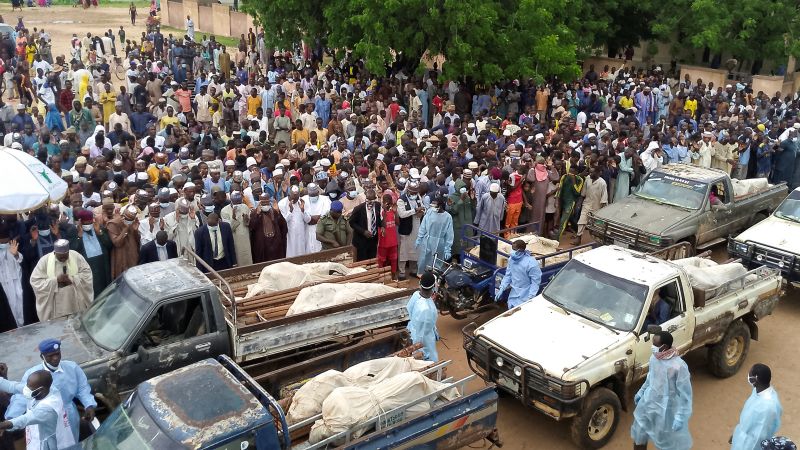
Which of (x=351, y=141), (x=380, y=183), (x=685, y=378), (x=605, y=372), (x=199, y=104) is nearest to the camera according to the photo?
(x=685, y=378)

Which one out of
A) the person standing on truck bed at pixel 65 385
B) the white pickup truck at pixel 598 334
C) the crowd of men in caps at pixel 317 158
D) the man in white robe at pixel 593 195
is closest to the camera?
the person standing on truck bed at pixel 65 385

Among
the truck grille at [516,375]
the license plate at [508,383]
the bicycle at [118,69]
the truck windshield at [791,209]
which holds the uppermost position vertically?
the bicycle at [118,69]

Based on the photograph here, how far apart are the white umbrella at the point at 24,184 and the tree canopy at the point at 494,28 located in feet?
36.7

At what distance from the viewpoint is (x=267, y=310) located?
830 centimetres

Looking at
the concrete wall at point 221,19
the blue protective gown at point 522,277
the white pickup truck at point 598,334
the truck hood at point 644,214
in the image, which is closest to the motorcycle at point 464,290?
the blue protective gown at point 522,277

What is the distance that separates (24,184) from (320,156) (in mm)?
6075

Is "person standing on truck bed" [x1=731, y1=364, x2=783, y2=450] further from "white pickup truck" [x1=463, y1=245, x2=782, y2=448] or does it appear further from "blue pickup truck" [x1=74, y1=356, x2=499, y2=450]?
"blue pickup truck" [x1=74, y1=356, x2=499, y2=450]

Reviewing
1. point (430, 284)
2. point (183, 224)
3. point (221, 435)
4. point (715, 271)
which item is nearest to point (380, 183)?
point (183, 224)

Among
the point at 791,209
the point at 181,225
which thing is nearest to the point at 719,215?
the point at 791,209

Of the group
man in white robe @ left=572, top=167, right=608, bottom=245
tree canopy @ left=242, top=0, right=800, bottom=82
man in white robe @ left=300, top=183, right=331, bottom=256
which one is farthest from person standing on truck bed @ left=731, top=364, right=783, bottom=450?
tree canopy @ left=242, top=0, right=800, bottom=82

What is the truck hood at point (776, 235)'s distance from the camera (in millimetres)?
11789

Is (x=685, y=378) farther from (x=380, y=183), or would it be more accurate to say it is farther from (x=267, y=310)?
(x=380, y=183)

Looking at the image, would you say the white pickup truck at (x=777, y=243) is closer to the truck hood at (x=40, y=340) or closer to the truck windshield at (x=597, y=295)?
the truck windshield at (x=597, y=295)

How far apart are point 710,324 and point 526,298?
226cm
